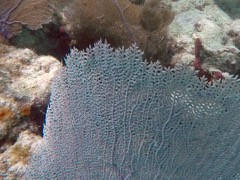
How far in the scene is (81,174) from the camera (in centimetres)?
210

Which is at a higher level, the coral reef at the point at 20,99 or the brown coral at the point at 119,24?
the brown coral at the point at 119,24

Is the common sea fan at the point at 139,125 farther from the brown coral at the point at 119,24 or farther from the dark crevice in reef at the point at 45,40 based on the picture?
the brown coral at the point at 119,24

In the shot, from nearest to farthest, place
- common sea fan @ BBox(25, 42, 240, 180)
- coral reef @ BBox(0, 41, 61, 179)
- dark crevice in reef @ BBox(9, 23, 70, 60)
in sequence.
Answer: common sea fan @ BBox(25, 42, 240, 180), coral reef @ BBox(0, 41, 61, 179), dark crevice in reef @ BBox(9, 23, 70, 60)

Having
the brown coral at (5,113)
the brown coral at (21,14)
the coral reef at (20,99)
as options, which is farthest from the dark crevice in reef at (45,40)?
the brown coral at (5,113)

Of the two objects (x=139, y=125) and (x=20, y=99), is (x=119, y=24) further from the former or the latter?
(x=139, y=125)

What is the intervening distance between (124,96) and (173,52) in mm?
2304

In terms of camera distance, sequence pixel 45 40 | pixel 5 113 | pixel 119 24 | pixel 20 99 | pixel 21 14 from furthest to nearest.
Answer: pixel 119 24 → pixel 45 40 → pixel 21 14 → pixel 20 99 → pixel 5 113

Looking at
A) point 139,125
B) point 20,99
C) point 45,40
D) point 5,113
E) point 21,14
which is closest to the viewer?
point 139,125

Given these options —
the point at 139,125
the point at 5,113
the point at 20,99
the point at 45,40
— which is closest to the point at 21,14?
the point at 45,40

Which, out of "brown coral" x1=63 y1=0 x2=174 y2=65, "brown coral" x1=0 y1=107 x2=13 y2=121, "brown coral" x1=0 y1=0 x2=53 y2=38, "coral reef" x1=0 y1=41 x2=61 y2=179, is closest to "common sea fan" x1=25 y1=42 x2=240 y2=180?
"coral reef" x1=0 y1=41 x2=61 y2=179

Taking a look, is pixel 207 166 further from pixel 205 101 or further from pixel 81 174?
pixel 81 174

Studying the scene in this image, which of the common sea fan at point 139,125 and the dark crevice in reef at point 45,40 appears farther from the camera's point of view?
the dark crevice in reef at point 45,40

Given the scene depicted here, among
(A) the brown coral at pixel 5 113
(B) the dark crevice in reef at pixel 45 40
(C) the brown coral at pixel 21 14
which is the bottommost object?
(A) the brown coral at pixel 5 113

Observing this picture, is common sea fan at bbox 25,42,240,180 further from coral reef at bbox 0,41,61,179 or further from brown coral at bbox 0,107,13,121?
brown coral at bbox 0,107,13,121
